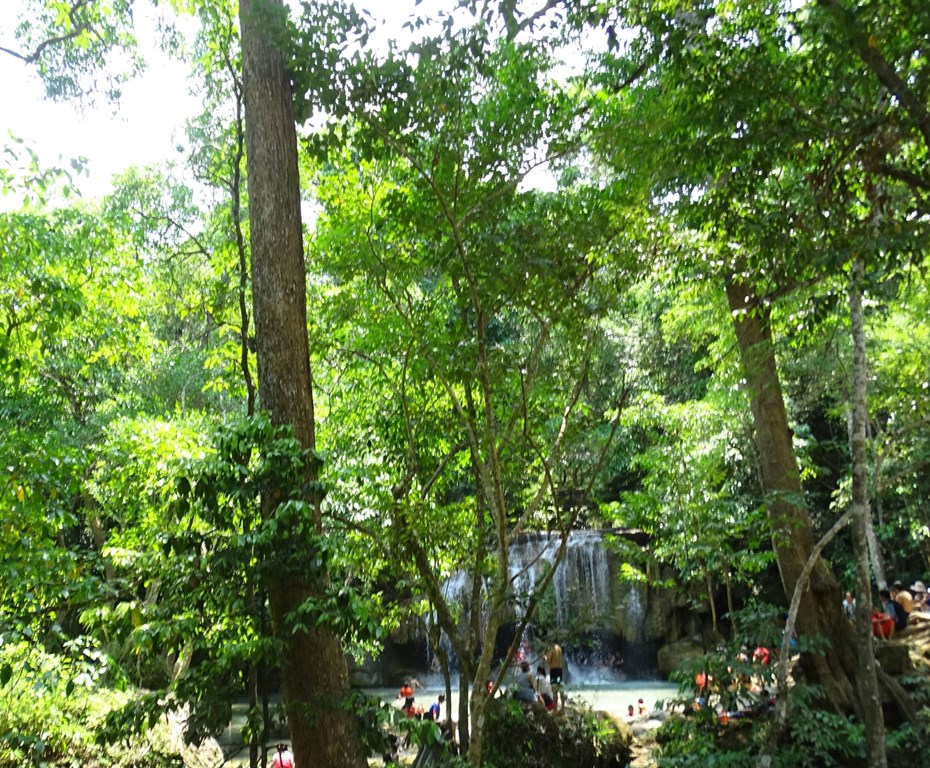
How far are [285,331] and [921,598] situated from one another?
556 inches

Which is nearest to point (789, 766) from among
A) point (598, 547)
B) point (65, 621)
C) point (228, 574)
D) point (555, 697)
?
point (555, 697)

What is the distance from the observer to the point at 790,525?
8055mm

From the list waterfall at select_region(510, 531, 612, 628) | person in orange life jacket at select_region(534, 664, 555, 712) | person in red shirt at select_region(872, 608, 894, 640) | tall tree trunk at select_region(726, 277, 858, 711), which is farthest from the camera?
waterfall at select_region(510, 531, 612, 628)

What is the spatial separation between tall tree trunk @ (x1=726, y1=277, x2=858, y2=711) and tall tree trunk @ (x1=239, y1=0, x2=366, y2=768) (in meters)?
4.59

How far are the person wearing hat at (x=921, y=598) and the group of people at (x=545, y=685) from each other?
23.2ft

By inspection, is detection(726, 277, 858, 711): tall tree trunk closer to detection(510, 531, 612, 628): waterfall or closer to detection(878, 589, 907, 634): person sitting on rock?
detection(878, 589, 907, 634): person sitting on rock

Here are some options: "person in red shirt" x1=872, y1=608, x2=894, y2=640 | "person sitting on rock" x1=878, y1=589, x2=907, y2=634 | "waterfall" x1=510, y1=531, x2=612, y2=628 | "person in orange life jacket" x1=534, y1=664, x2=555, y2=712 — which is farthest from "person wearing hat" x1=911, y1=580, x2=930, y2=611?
"person in orange life jacket" x1=534, y1=664, x2=555, y2=712

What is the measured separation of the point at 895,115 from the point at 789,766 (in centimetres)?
511

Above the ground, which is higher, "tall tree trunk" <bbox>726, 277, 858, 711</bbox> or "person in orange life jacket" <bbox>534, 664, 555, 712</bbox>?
"tall tree trunk" <bbox>726, 277, 858, 711</bbox>

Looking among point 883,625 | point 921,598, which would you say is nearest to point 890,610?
point 883,625

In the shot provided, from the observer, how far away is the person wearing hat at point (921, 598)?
13.0m

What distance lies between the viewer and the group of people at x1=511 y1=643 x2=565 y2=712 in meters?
8.01

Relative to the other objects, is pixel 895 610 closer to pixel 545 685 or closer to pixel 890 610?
pixel 890 610

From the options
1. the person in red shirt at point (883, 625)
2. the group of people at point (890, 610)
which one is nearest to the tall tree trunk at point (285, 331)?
the group of people at point (890, 610)
